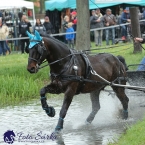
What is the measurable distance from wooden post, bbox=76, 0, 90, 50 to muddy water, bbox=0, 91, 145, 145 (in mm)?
5116

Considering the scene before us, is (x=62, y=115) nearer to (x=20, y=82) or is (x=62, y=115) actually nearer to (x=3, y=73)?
(x=20, y=82)

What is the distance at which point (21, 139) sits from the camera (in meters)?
10.3

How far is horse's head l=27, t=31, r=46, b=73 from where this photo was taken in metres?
10.7

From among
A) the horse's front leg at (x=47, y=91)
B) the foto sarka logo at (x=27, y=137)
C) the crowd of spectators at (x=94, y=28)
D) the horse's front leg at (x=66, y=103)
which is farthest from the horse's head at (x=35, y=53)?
the crowd of spectators at (x=94, y=28)

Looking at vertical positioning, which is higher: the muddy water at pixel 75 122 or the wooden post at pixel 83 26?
the wooden post at pixel 83 26

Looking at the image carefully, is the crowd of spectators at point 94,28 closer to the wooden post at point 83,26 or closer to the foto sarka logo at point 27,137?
the wooden post at point 83,26

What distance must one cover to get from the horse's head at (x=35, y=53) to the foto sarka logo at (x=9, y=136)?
1157mm

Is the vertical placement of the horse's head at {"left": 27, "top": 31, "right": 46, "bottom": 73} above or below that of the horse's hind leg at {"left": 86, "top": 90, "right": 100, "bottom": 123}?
above

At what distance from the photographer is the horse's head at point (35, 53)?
1066 centimetres

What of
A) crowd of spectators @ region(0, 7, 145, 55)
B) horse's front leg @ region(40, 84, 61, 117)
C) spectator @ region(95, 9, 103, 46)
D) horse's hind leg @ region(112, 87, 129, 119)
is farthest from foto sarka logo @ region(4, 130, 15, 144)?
spectator @ region(95, 9, 103, 46)

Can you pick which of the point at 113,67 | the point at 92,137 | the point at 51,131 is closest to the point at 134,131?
the point at 92,137

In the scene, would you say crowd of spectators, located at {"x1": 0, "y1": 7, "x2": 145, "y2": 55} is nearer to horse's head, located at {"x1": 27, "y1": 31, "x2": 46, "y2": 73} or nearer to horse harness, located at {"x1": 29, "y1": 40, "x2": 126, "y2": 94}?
horse harness, located at {"x1": 29, "y1": 40, "x2": 126, "y2": 94}

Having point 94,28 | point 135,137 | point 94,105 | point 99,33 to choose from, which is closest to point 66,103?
point 94,105

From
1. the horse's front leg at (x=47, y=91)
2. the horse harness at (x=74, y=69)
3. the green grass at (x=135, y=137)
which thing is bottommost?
the green grass at (x=135, y=137)
